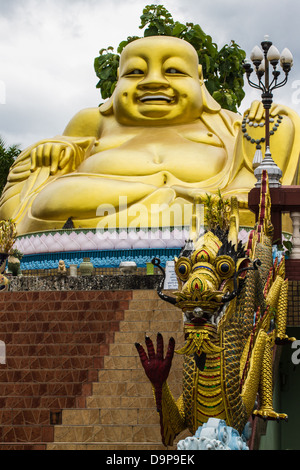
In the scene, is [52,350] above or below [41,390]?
above

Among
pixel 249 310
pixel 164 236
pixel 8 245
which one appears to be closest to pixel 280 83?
pixel 164 236

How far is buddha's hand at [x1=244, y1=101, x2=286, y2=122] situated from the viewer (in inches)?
608

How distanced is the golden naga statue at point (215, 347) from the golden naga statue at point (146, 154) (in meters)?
7.59

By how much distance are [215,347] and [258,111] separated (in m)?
10.0

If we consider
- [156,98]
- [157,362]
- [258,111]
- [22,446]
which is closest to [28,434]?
[22,446]

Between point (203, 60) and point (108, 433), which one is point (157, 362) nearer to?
point (108, 433)

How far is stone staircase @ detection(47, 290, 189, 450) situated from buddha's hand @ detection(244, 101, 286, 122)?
23.3 feet

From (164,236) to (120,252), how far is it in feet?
2.61

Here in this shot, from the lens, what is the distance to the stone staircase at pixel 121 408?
7738mm

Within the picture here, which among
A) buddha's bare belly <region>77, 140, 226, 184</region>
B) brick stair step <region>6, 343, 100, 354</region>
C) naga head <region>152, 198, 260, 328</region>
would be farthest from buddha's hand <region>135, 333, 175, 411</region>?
buddha's bare belly <region>77, 140, 226, 184</region>

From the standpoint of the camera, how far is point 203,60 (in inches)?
897

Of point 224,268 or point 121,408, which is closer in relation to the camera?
point 224,268

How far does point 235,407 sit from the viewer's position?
642 cm
